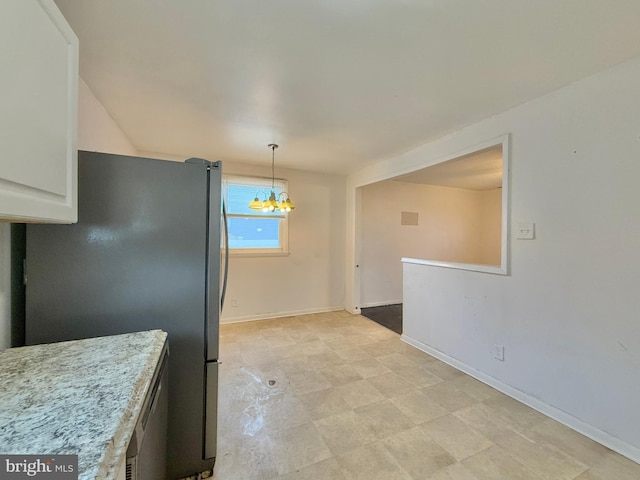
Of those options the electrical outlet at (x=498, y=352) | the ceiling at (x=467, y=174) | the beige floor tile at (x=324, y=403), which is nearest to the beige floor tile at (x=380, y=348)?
the beige floor tile at (x=324, y=403)

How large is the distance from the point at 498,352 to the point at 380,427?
127cm

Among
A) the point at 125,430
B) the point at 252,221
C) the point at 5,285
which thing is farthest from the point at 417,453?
the point at 252,221

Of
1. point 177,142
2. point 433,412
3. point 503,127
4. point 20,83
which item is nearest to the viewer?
point 20,83

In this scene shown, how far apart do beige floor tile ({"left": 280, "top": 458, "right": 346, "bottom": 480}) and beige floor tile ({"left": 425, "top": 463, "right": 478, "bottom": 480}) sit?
1.60 ft

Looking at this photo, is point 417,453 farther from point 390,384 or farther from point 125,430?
point 125,430

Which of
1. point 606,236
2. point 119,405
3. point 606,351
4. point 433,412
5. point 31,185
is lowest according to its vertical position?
point 433,412

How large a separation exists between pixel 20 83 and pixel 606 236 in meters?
2.86

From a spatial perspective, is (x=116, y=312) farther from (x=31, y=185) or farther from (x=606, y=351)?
(x=606, y=351)

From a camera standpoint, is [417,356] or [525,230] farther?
[417,356]

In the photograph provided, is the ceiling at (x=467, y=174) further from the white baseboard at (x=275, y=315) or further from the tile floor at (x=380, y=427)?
the white baseboard at (x=275, y=315)

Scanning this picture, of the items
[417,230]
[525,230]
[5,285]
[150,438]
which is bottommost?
[150,438]

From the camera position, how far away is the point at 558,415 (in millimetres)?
1906

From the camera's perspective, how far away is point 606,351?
1.70 metres

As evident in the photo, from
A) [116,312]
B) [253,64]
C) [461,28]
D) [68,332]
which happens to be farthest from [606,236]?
[68,332]
